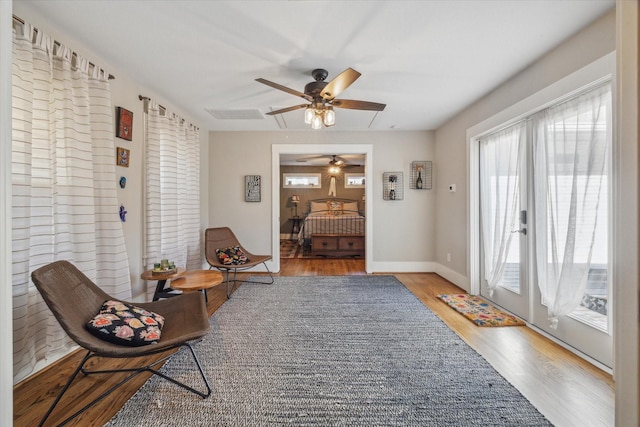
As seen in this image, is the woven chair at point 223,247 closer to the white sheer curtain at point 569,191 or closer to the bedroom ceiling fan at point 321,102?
the bedroom ceiling fan at point 321,102

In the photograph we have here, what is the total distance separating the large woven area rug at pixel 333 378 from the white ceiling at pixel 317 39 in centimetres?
238

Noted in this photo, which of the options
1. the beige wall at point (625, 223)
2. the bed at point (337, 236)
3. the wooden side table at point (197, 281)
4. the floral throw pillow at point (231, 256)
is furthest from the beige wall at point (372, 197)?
the beige wall at point (625, 223)

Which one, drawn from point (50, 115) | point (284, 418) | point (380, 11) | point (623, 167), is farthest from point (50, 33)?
point (623, 167)

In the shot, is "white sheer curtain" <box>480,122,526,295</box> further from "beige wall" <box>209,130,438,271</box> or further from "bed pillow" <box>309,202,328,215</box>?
"bed pillow" <box>309,202,328,215</box>

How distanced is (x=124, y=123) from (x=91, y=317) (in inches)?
72.2

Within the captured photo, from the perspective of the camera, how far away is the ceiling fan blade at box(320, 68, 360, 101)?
198cm

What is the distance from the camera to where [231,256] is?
364 cm

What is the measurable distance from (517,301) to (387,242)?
2.07 meters

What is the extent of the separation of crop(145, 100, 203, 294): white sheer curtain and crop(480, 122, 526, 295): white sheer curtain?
373 centimetres

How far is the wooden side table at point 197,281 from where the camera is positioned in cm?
242

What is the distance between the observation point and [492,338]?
7.36ft

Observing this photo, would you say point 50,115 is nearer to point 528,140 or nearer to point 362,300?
point 362,300

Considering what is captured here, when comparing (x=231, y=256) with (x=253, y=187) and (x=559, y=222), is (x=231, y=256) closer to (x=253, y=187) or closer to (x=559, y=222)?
(x=253, y=187)

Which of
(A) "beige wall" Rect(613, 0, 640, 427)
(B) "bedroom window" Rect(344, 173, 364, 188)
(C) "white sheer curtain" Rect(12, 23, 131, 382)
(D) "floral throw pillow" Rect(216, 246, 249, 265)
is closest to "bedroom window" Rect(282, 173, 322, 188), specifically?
(B) "bedroom window" Rect(344, 173, 364, 188)
